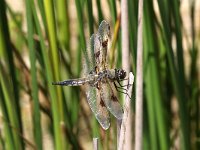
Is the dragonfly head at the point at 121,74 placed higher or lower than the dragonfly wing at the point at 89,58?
lower

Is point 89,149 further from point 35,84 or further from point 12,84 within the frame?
point 35,84

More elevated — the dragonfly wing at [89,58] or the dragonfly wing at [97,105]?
the dragonfly wing at [89,58]

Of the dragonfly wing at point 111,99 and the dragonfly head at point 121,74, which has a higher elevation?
the dragonfly head at point 121,74

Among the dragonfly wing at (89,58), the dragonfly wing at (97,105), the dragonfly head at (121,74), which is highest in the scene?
the dragonfly wing at (89,58)
